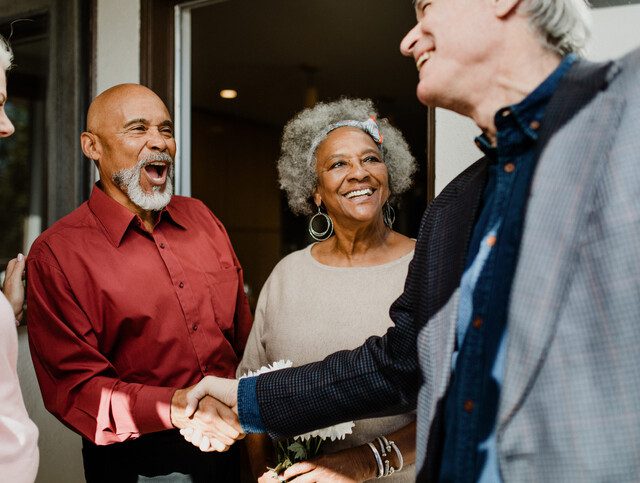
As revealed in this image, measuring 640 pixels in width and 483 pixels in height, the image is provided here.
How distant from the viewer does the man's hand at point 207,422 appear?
1801 millimetres

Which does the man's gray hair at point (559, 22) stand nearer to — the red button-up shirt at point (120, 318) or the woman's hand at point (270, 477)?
the woman's hand at point (270, 477)

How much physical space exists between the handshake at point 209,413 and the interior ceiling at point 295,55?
2722 mm

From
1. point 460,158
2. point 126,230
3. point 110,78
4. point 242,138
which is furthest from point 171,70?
point 242,138

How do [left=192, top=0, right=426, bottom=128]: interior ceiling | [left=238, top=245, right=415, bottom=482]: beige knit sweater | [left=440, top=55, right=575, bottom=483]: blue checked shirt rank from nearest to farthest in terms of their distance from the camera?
[left=440, top=55, right=575, bottom=483]: blue checked shirt → [left=238, top=245, right=415, bottom=482]: beige knit sweater → [left=192, top=0, right=426, bottom=128]: interior ceiling

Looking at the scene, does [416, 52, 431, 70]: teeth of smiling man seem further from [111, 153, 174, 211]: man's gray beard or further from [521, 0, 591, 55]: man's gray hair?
[111, 153, 174, 211]: man's gray beard

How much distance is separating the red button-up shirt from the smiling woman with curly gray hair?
205 mm

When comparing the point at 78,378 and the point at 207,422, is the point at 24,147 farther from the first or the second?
the point at 207,422

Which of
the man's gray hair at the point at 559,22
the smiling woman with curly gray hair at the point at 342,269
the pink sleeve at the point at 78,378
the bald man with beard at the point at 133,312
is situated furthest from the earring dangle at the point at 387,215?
the man's gray hair at the point at 559,22

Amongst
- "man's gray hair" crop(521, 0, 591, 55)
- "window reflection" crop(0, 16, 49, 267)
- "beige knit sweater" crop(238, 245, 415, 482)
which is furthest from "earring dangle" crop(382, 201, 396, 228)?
"window reflection" crop(0, 16, 49, 267)

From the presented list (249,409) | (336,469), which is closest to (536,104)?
(249,409)

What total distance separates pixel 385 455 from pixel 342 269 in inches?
26.3

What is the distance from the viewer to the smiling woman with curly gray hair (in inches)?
73.7

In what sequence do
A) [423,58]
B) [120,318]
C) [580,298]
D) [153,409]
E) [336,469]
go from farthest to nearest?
[120,318] → [153,409] → [336,469] → [423,58] → [580,298]

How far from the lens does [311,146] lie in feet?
8.02
